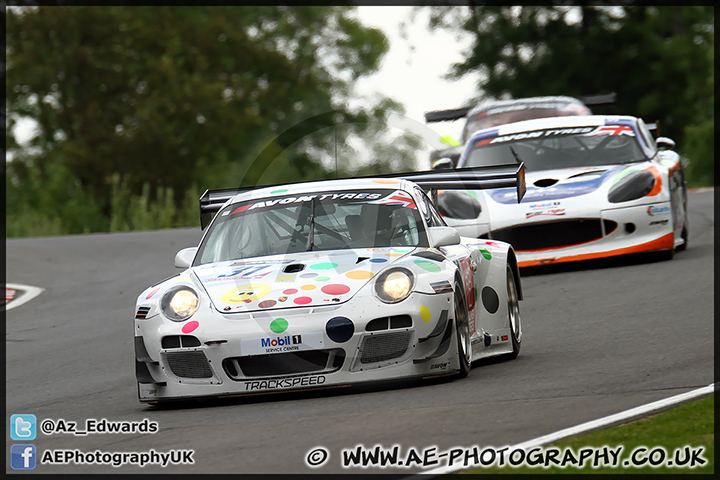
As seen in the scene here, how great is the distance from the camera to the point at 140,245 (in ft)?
64.5

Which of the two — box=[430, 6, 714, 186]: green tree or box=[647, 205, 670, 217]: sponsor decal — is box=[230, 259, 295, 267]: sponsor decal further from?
box=[430, 6, 714, 186]: green tree

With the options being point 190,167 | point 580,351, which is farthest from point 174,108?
point 580,351

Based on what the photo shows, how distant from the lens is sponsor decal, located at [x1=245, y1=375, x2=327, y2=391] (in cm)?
630

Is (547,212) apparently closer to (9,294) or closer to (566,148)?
(566,148)

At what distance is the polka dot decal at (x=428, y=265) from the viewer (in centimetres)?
660

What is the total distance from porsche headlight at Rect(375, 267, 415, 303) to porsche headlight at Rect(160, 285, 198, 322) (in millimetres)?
1049

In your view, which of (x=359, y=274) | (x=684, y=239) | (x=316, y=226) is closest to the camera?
(x=359, y=274)

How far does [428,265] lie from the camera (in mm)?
6652

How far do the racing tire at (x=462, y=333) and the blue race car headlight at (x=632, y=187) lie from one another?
536 cm

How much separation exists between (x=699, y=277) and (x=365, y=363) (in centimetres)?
563

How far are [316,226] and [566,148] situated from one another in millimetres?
6204

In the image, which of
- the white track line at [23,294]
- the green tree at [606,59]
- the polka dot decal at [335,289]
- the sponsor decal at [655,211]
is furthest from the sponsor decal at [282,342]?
the green tree at [606,59]

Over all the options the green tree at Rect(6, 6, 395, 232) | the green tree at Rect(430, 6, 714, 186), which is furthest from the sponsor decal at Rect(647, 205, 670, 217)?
the green tree at Rect(430, 6, 714, 186)

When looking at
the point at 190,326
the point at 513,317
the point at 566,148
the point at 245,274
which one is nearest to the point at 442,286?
the point at 245,274
